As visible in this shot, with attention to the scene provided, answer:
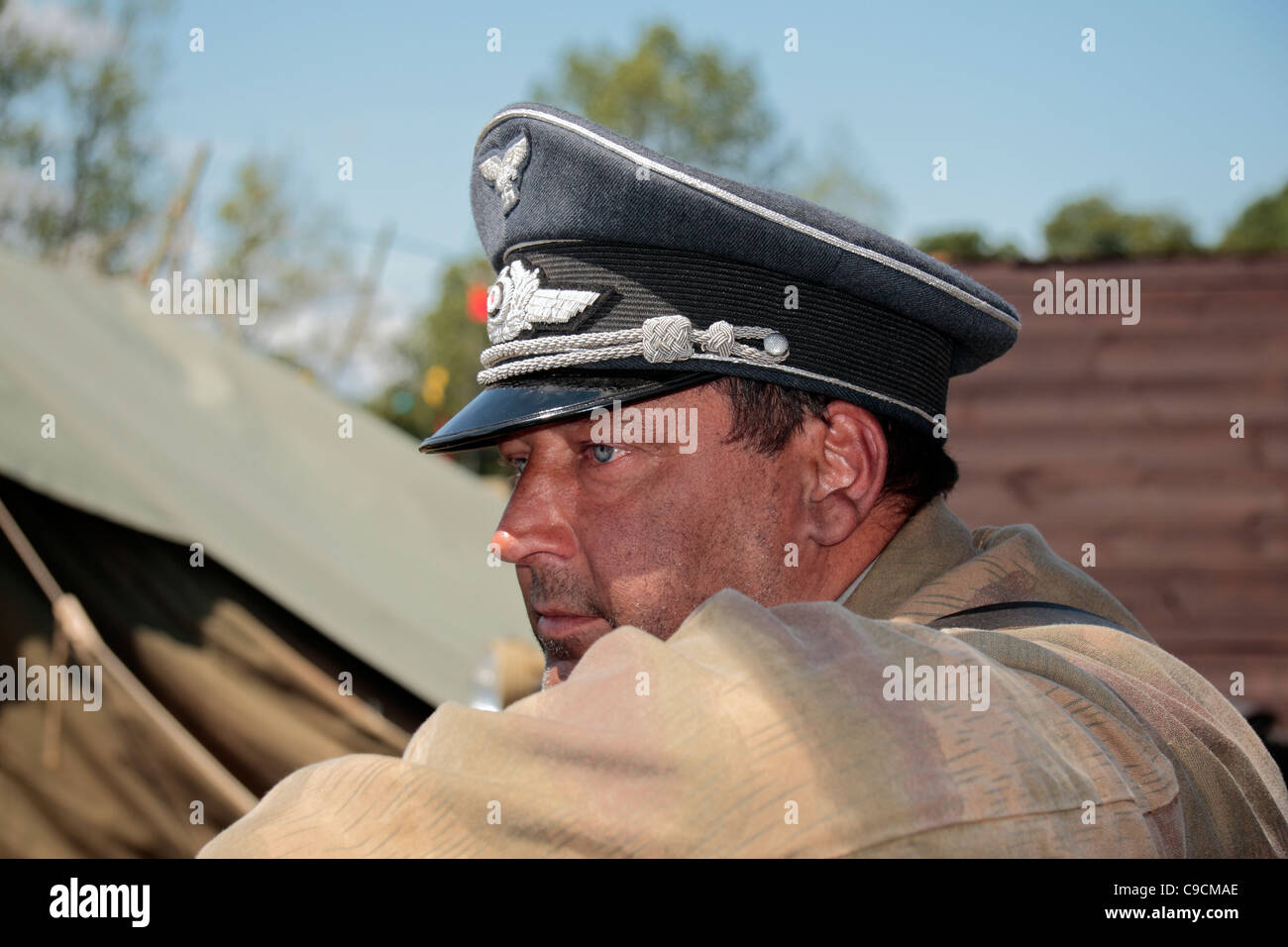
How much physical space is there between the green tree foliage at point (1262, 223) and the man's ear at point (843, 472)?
52242 millimetres

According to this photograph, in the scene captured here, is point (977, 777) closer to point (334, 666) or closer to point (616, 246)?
point (616, 246)

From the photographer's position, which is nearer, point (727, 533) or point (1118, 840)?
point (1118, 840)

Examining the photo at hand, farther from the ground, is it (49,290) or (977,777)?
(49,290)

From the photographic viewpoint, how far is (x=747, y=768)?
77cm

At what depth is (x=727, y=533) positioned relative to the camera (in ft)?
4.34

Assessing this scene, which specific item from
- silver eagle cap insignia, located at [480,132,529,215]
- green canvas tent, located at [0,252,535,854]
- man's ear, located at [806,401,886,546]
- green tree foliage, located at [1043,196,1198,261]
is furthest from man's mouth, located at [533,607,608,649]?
green tree foliage, located at [1043,196,1198,261]

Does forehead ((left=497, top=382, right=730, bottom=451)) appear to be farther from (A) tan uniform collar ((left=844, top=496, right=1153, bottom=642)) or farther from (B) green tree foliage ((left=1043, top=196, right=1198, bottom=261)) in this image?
(B) green tree foliage ((left=1043, top=196, right=1198, bottom=261))

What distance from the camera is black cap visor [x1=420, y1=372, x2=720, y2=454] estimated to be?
131 cm

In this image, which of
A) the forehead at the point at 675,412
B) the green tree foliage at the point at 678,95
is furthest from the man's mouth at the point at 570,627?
the green tree foliage at the point at 678,95

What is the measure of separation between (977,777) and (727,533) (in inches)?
21.7

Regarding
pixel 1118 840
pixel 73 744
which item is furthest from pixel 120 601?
pixel 1118 840

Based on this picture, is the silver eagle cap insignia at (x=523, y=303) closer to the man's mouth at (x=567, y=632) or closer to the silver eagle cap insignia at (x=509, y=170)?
the silver eagle cap insignia at (x=509, y=170)

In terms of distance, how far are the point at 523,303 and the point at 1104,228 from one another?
58869 mm

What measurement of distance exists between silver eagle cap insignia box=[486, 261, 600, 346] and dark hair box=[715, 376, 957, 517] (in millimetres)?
206
